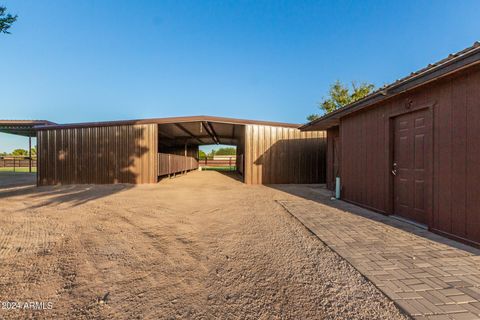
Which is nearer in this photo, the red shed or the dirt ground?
the dirt ground

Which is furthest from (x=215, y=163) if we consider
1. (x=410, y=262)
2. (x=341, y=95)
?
(x=410, y=262)

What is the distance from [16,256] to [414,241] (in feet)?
18.3

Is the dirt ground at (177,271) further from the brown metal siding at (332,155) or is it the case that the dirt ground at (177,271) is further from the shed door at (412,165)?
the brown metal siding at (332,155)

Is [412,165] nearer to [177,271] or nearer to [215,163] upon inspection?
[177,271]

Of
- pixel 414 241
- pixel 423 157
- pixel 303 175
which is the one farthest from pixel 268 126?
pixel 414 241

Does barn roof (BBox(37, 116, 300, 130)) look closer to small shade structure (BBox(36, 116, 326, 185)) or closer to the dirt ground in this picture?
small shade structure (BBox(36, 116, 326, 185))

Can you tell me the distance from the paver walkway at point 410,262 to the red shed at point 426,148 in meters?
0.43

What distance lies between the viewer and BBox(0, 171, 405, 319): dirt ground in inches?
76.2

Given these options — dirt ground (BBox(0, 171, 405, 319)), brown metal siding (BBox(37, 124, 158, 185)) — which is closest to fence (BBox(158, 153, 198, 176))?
brown metal siding (BBox(37, 124, 158, 185))

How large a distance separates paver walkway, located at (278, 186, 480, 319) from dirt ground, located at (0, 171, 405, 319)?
196mm

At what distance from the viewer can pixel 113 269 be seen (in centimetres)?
266

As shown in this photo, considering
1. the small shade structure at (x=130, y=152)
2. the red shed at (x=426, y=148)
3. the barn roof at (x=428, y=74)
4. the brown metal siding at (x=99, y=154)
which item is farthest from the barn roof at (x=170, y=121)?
the barn roof at (x=428, y=74)

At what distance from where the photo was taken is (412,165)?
178 inches

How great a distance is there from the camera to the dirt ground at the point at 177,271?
76.2 inches
